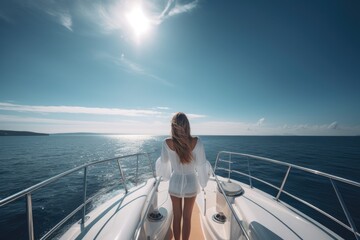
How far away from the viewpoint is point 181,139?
6.07 feet

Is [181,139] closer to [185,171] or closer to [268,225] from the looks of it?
[185,171]

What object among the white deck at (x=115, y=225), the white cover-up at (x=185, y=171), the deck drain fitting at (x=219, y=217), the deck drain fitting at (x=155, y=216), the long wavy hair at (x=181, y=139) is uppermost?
the long wavy hair at (x=181, y=139)

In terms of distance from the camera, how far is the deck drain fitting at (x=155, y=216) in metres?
2.48

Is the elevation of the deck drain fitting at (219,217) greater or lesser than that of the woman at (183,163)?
lesser

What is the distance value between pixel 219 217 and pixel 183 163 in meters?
1.62

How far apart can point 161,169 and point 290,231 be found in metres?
1.81

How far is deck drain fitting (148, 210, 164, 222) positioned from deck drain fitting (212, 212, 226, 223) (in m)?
0.96

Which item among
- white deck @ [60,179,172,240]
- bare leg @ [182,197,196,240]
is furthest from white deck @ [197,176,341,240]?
white deck @ [60,179,172,240]

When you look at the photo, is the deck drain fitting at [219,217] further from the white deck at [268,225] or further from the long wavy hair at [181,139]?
the long wavy hair at [181,139]

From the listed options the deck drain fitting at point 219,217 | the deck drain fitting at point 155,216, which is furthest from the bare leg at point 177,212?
the deck drain fitting at point 219,217

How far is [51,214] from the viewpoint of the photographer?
7.77 metres

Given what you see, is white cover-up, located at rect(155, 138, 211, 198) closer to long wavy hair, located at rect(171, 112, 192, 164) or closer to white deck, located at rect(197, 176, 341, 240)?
long wavy hair, located at rect(171, 112, 192, 164)

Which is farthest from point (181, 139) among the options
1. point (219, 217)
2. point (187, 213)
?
point (219, 217)

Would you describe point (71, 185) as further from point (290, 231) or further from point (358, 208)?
point (358, 208)
